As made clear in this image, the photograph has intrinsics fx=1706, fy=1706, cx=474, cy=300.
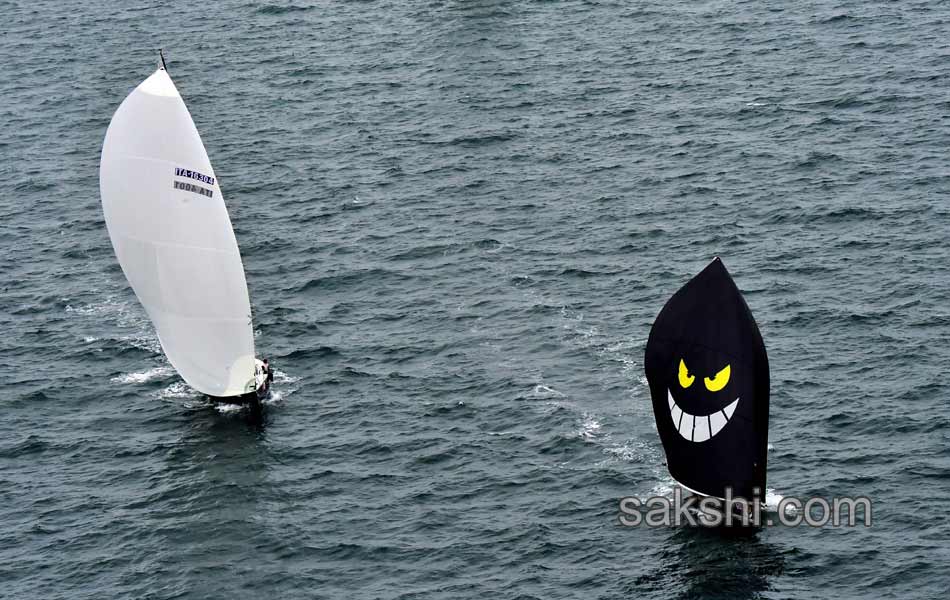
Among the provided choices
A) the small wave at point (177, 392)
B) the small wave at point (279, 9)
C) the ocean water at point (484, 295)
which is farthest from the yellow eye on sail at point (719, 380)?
the small wave at point (279, 9)

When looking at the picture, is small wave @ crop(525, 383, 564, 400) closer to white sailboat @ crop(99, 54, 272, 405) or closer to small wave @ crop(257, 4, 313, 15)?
white sailboat @ crop(99, 54, 272, 405)

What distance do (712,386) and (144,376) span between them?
39251 mm

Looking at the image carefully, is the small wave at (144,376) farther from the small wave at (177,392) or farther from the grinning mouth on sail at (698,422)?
the grinning mouth on sail at (698,422)

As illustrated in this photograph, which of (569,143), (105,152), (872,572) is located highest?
(105,152)

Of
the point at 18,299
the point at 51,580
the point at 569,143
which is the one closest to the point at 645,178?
the point at 569,143

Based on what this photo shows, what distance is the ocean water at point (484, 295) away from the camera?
89875 millimetres

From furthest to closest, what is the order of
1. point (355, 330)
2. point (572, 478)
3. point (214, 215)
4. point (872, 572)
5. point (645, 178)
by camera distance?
point (645, 178)
point (355, 330)
point (214, 215)
point (572, 478)
point (872, 572)

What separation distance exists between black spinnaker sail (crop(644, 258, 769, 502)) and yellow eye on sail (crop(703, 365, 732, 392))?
5 cm

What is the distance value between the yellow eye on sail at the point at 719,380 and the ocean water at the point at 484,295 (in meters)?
7.63

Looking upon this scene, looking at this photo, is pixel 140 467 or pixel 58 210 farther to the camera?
pixel 58 210

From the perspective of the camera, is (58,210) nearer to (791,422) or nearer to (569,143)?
(569,143)

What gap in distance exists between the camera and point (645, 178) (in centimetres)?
12912

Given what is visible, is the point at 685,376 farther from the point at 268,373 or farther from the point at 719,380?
the point at 268,373

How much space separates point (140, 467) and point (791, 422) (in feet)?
124
